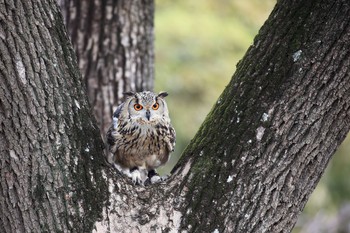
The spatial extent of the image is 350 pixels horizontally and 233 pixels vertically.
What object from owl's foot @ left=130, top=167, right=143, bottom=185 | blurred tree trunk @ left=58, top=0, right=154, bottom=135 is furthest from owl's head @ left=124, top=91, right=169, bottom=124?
blurred tree trunk @ left=58, top=0, right=154, bottom=135

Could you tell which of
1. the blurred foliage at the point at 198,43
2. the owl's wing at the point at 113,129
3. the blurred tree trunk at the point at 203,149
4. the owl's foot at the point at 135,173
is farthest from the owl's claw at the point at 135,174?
the blurred foliage at the point at 198,43

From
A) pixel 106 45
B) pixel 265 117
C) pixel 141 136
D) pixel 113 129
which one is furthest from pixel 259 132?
pixel 106 45

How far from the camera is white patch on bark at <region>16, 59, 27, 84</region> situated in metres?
3.43

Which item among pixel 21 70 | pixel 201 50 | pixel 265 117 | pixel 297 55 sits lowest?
pixel 21 70

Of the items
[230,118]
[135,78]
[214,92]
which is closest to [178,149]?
[214,92]

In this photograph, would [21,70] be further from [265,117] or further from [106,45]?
[106,45]

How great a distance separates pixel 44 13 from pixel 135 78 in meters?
2.19

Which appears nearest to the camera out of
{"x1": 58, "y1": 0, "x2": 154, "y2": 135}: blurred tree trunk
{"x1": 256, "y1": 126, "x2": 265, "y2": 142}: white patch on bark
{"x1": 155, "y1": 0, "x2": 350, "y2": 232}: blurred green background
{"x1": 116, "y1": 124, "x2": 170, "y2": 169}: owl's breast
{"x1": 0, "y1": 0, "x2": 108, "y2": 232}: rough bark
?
{"x1": 0, "y1": 0, "x2": 108, "y2": 232}: rough bark

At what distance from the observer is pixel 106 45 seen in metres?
5.64

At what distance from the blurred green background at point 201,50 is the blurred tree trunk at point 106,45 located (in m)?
3.85

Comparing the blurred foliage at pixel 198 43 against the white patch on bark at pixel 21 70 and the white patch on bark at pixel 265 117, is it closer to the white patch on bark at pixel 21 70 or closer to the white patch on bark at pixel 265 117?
→ the white patch on bark at pixel 265 117

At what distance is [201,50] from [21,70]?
6.95m

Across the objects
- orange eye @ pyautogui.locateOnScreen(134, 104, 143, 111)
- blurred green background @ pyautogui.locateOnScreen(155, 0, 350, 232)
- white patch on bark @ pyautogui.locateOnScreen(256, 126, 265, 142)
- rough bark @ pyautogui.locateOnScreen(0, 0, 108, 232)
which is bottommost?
rough bark @ pyautogui.locateOnScreen(0, 0, 108, 232)

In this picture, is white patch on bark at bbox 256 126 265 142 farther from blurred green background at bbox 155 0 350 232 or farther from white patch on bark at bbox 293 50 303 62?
blurred green background at bbox 155 0 350 232
